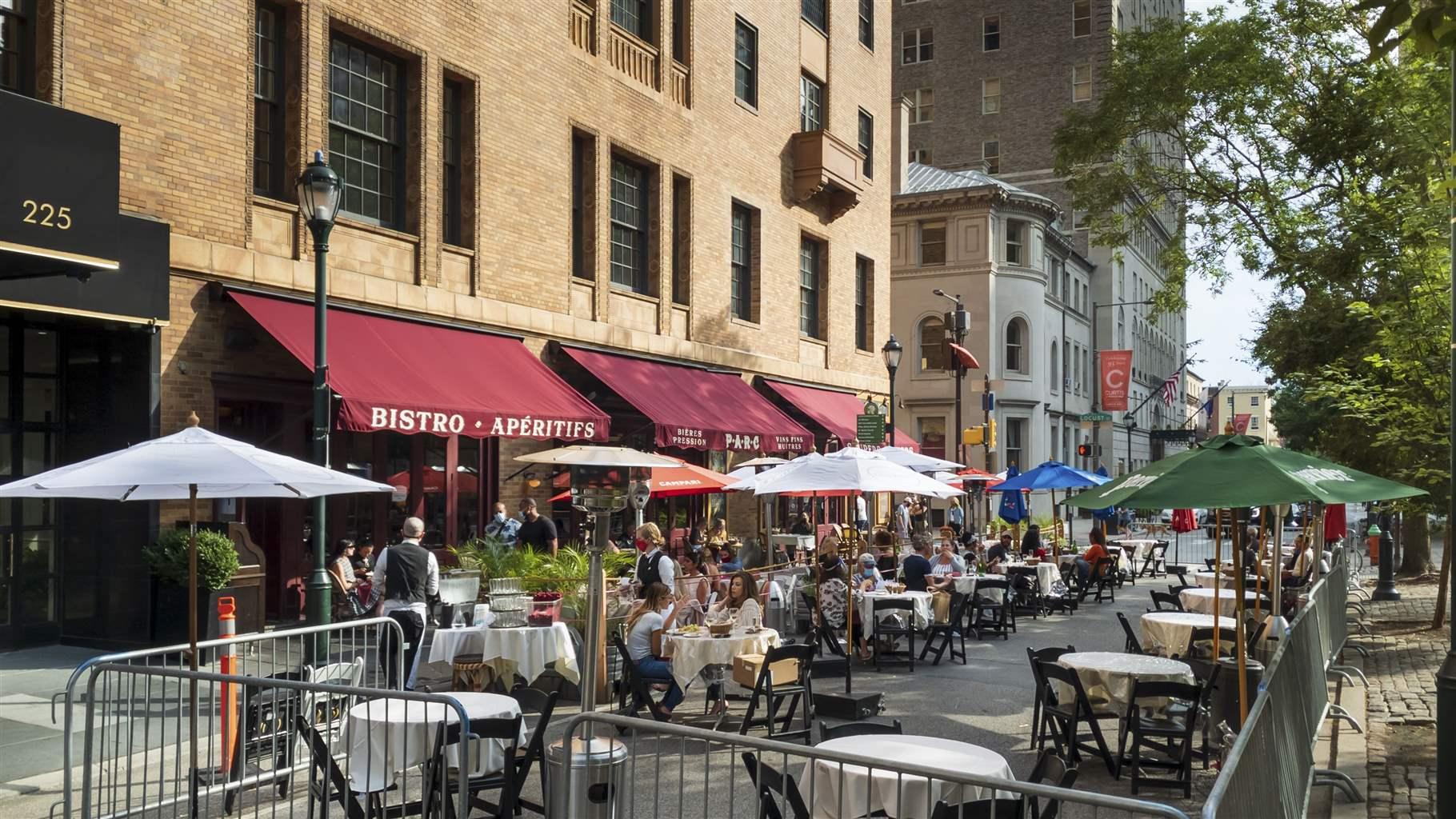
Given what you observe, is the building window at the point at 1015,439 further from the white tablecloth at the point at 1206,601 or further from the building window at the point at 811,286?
the white tablecloth at the point at 1206,601

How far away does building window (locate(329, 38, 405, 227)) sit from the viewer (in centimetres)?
1677

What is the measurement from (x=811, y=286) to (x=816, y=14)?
7567 mm

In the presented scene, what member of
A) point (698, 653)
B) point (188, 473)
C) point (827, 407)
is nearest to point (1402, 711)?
point (698, 653)

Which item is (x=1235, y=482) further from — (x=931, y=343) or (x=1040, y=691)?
(x=931, y=343)

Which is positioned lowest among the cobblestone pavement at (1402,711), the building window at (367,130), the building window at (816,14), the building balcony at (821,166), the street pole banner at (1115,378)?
the cobblestone pavement at (1402,711)

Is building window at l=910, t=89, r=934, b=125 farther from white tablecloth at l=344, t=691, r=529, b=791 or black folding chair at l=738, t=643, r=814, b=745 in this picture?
white tablecloth at l=344, t=691, r=529, b=791

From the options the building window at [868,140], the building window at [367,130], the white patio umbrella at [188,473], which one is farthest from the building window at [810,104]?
the white patio umbrella at [188,473]

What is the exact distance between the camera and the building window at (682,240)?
82.6ft

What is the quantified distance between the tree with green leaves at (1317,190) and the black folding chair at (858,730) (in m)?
10.5

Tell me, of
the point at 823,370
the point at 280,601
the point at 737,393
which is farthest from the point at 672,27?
the point at 280,601

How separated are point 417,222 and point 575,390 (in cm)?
396

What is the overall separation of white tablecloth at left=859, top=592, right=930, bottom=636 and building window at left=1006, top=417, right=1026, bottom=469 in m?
35.9

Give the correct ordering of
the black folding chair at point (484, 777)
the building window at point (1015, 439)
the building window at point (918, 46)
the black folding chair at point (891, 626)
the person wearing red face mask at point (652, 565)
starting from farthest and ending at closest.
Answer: the building window at point (918, 46)
the building window at point (1015, 439)
the black folding chair at point (891, 626)
the person wearing red face mask at point (652, 565)
the black folding chair at point (484, 777)

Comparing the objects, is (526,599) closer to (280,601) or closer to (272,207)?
(280,601)
